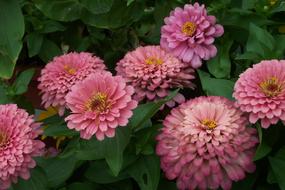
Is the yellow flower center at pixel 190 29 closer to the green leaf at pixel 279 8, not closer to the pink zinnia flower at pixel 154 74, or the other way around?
the pink zinnia flower at pixel 154 74

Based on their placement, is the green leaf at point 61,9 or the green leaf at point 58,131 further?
the green leaf at point 61,9

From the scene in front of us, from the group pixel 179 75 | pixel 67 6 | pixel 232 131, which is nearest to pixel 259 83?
pixel 232 131

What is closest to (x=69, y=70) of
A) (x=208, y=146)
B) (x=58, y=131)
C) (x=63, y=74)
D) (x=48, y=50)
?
(x=63, y=74)

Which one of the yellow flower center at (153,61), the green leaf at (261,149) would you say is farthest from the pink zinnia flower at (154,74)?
the green leaf at (261,149)

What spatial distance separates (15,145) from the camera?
872 mm

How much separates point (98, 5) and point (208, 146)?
1.67 feet

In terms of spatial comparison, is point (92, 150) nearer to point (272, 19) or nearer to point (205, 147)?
point (205, 147)

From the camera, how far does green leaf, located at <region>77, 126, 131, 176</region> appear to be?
870 mm

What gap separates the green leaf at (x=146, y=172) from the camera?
904 mm

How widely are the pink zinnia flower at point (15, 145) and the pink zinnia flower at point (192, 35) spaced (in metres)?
0.32

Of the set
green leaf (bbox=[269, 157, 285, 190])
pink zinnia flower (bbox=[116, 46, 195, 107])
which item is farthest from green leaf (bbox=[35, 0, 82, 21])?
green leaf (bbox=[269, 157, 285, 190])

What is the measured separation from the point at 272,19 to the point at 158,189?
449mm

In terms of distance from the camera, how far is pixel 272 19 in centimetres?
118

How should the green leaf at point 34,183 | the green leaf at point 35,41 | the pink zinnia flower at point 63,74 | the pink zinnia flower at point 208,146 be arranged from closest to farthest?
the pink zinnia flower at point 208,146 < the green leaf at point 34,183 < the pink zinnia flower at point 63,74 < the green leaf at point 35,41
